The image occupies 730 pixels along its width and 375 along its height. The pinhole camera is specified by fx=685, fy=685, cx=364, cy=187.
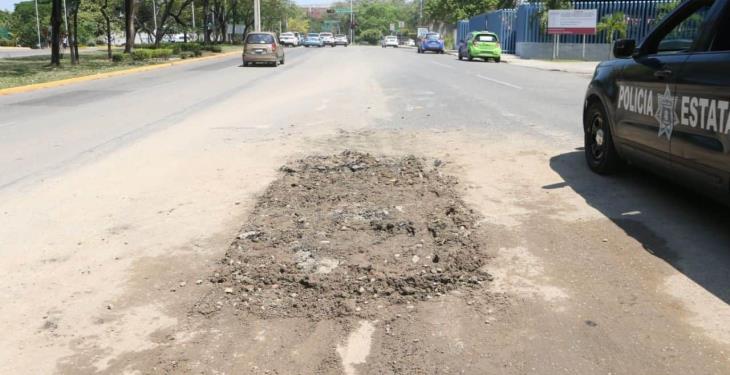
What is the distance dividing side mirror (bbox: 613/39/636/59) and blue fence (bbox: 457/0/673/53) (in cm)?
3182

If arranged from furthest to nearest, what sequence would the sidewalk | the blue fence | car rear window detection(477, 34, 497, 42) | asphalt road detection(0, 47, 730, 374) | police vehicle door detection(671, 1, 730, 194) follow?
1. the blue fence
2. car rear window detection(477, 34, 497, 42)
3. the sidewalk
4. police vehicle door detection(671, 1, 730, 194)
5. asphalt road detection(0, 47, 730, 374)

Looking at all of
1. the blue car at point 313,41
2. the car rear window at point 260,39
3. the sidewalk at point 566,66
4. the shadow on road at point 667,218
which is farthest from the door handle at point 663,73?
the blue car at point 313,41

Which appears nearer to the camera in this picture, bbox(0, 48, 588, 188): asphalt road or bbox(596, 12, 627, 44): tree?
bbox(0, 48, 588, 188): asphalt road

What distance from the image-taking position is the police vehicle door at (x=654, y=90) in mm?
5477

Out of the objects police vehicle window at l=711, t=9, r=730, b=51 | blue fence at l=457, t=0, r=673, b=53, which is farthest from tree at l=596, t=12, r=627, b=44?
police vehicle window at l=711, t=9, r=730, b=51

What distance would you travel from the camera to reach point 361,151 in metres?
8.96

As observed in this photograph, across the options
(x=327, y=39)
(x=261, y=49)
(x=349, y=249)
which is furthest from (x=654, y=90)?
(x=327, y=39)

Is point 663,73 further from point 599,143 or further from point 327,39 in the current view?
point 327,39

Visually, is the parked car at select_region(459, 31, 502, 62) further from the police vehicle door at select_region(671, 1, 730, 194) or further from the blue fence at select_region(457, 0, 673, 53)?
the police vehicle door at select_region(671, 1, 730, 194)

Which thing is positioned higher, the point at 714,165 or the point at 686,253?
the point at 714,165

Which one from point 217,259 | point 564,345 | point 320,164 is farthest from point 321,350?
point 320,164

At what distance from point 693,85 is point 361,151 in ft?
15.2

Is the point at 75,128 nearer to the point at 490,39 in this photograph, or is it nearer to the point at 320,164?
the point at 320,164

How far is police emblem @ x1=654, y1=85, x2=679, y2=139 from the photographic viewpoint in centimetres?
538
